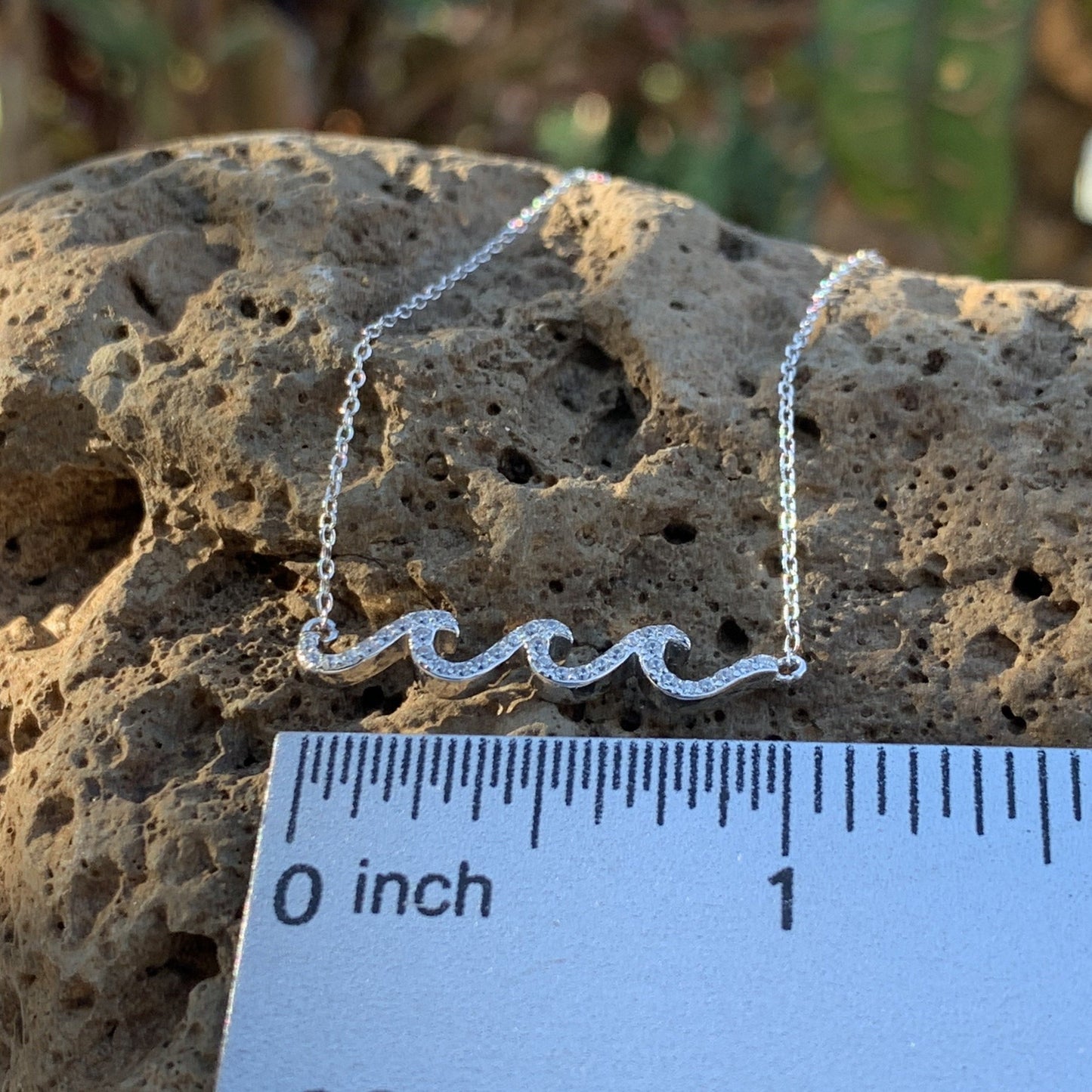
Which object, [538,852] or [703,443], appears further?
[703,443]

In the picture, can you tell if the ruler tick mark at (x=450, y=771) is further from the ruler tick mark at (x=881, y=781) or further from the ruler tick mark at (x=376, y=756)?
the ruler tick mark at (x=881, y=781)

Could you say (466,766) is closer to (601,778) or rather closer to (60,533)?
(601,778)

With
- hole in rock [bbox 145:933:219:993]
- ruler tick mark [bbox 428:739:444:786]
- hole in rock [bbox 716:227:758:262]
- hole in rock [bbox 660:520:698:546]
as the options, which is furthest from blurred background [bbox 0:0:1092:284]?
hole in rock [bbox 145:933:219:993]

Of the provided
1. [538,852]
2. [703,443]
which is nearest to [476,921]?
[538,852]

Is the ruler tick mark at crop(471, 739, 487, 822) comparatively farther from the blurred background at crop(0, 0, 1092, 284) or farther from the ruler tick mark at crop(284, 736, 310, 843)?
the blurred background at crop(0, 0, 1092, 284)

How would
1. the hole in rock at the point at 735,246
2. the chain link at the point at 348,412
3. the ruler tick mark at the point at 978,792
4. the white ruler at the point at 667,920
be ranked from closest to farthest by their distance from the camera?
the white ruler at the point at 667,920, the ruler tick mark at the point at 978,792, the chain link at the point at 348,412, the hole in rock at the point at 735,246

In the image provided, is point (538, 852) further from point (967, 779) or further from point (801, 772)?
point (967, 779)

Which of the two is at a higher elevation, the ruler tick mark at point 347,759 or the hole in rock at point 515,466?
the hole in rock at point 515,466

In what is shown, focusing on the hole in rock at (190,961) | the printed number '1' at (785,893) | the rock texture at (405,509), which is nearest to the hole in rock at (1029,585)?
the rock texture at (405,509)
